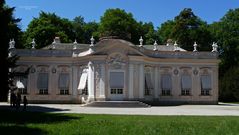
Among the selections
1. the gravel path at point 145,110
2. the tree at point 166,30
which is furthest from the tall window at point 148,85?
the tree at point 166,30

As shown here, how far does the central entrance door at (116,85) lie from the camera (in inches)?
1793

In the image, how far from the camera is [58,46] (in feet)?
174

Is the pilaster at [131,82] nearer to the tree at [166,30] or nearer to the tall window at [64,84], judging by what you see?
the tall window at [64,84]

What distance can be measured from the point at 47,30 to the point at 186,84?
28.0m

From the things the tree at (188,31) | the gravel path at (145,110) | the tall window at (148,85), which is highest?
the tree at (188,31)

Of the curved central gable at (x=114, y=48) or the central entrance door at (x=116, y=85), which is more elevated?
the curved central gable at (x=114, y=48)

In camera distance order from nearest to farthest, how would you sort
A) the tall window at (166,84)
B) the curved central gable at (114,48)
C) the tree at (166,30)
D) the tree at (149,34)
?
the curved central gable at (114,48) → the tall window at (166,84) → the tree at (166,30) → the tree at (149,34)

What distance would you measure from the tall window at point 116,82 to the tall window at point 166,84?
551 cm

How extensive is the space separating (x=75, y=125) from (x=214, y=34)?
58849 millimetres

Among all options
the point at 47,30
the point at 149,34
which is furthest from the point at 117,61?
the point at 149,34

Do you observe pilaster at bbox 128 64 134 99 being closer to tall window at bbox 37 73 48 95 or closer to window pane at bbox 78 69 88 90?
window pane at bbox 78 69 88 90

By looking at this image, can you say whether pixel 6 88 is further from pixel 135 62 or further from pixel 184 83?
pixel 184 83

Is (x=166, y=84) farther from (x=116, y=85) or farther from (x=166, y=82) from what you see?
(x=116, y=85)

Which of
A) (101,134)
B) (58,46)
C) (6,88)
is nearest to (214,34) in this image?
(58,46)
